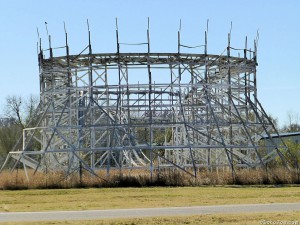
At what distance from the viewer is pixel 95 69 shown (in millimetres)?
42062

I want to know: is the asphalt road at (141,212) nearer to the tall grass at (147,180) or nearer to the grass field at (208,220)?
the grass field at (208,220)

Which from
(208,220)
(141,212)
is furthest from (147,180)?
(208,220)

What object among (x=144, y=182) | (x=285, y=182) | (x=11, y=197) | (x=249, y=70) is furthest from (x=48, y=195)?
(x=249, y=70)

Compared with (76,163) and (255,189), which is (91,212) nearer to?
(255,189)

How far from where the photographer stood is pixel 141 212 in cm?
2102

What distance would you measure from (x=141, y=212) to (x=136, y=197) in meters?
6.06

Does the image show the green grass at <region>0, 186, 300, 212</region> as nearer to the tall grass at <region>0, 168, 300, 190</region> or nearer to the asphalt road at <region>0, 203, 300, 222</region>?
the asphalt road at <region>0, 203, 300, 222</region>

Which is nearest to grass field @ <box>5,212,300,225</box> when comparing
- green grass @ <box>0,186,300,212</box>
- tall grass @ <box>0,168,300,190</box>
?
green grass @ <box>0,186,300,212</box>

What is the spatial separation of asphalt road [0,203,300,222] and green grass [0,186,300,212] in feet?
4.47

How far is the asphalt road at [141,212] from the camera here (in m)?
19.9

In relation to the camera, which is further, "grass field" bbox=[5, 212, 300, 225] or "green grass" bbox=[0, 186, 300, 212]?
"green grass" bbox=[0, 186, 300, 212]

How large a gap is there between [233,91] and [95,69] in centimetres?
933

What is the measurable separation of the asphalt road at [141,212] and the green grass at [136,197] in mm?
1361

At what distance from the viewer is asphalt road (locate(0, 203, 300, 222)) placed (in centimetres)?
1992
